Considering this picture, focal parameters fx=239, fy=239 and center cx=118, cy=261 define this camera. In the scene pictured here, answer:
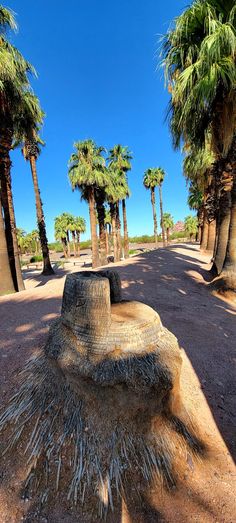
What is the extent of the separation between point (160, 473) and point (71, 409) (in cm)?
94

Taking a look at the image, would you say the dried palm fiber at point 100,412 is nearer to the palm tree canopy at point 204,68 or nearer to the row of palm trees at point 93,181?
the palm tree canopy at point 204,68

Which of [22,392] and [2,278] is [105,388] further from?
[2,278]

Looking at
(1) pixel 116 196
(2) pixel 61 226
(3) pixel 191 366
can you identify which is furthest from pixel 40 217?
(2) pixel 61 226

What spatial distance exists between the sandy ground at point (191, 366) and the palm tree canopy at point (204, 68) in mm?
4620

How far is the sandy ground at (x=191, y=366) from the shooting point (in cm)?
187

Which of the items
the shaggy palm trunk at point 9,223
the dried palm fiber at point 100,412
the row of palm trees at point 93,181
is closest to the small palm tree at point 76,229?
the row of palm trees at point 93,181

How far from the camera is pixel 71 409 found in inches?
88.6

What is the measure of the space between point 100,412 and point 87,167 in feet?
53.5

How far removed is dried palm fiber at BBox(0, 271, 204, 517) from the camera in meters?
1.97

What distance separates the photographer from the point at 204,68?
18.6 feet

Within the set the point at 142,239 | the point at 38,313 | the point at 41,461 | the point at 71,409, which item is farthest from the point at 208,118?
the point at 142,239

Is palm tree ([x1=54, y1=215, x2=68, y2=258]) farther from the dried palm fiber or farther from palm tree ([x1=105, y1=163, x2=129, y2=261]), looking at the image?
the dried palm fiber

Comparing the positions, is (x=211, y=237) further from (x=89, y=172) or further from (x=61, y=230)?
(x=61, y=230)

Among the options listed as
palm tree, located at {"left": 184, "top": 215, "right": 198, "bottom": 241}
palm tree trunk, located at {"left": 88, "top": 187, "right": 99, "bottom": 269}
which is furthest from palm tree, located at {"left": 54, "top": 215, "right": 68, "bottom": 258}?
palm tree trunk, located at {"left": 88, "top": 187, "right": 99, "bottom": 269}
